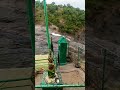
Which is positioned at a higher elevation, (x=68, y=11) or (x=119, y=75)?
(x=68, y=11)

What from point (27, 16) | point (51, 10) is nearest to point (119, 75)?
point (27, 16)

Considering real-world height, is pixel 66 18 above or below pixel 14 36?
above

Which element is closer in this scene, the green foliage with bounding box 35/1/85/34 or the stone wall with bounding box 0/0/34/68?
the stone wall with bounding box 0/0/34/68

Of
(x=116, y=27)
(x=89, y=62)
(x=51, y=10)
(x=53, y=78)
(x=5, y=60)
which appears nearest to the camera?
(x=116, y=27)

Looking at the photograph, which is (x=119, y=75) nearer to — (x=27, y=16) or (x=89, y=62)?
(x=89, y=62)

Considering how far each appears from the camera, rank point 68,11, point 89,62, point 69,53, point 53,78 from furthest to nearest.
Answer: point 68,11, point 69,53, point 53,78, point 89,62

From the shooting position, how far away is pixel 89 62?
197 centimetres

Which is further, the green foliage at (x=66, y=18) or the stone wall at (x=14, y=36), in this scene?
the green foliage at (x=66, y=18)

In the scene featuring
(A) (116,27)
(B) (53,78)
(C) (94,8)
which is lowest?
(B) (53,78)

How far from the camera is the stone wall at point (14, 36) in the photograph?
1812 mm

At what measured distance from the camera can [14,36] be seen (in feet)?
6.12

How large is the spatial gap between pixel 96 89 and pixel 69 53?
7.47 metres

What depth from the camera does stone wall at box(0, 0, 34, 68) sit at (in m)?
1.81

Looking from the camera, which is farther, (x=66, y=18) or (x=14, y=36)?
(x=66, y=18)
